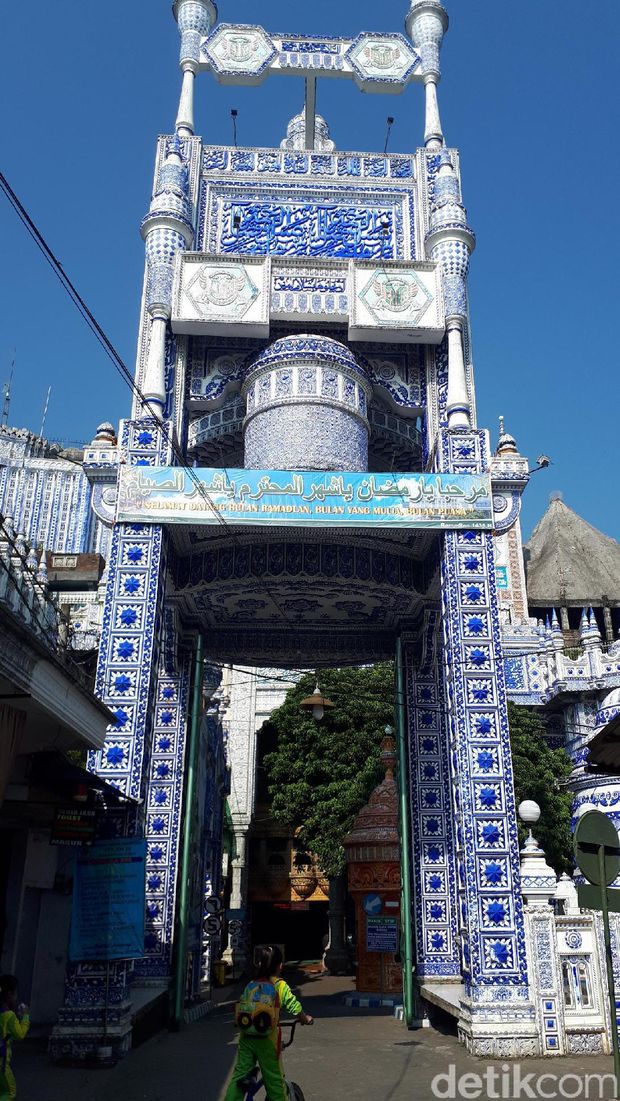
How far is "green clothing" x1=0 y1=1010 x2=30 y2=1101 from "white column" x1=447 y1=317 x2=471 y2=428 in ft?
32.2

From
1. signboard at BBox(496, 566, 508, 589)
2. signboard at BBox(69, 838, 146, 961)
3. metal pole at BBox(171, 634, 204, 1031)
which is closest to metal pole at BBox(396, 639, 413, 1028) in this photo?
metal pole at BBox(171, 634, 204, 1031)

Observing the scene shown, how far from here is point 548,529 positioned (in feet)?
148

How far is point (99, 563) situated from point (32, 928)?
1061 inches

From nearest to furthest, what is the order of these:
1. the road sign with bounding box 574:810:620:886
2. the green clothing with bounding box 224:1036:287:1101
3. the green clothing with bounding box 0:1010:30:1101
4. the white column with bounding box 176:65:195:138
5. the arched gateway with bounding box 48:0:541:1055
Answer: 1. the green clothing with bounding box 224:1036:287:1101
2. the green clothing with bounding box 0:1010:30:1101
3. the road sign with bounding box 574:810:620:886
4. the arched gateway with bounding box 48:0:541:1055
5. the white column with bounding box 176:65:195:138

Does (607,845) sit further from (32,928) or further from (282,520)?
(32,928)

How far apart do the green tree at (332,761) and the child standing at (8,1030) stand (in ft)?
60.7

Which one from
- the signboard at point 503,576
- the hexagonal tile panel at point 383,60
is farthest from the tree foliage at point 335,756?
the hexagonal tile panel at point 383,60

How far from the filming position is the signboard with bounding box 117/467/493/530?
12.3 metres

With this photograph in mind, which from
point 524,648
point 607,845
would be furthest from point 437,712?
point 524,648

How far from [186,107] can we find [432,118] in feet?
14.7

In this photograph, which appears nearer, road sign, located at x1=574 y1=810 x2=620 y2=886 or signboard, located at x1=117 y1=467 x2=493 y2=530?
road sign, located at x1=574 y1=810 x2=620 y2=886

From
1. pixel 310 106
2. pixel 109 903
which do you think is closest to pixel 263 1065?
pixel 109 903

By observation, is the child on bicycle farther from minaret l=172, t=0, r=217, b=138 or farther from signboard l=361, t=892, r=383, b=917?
minaret l=172, t=0, r=217, b=138

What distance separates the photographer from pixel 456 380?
45.7 feet
